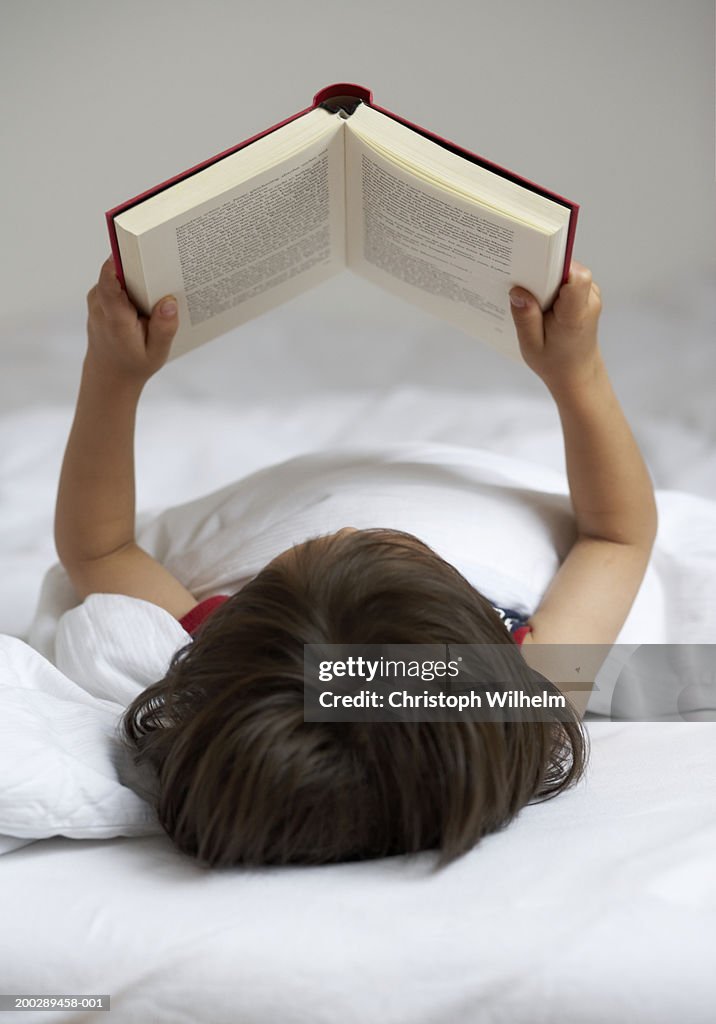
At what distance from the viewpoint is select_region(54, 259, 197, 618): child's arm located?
915mm

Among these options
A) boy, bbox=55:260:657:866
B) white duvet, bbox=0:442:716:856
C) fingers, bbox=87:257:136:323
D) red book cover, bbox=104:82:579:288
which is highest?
red book cover, bbox=104:82:579:288

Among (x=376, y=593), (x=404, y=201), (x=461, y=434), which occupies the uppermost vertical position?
(x=404, y=201)

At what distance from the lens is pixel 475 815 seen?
23.0 inches

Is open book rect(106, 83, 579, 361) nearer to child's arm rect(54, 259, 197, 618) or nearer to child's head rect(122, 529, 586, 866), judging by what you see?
child's arm rect(54, 259, 197, 618)

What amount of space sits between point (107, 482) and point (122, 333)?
0.50 feet

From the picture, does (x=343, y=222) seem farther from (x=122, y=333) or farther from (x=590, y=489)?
(x=590, y=489)

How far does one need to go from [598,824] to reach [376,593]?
17 cm

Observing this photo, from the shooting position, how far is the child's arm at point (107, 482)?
915 mm

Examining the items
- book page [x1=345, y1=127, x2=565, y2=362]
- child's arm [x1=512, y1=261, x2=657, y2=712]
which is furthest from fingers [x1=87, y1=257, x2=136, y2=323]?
child's arm [x1=512, y1=261, x2=657, y2=712]

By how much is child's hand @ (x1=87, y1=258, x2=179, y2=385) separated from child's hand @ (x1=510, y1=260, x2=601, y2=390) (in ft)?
0.85

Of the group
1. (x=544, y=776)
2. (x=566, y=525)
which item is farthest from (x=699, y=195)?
(x=544, y=776)

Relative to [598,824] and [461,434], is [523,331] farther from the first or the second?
[461,434]

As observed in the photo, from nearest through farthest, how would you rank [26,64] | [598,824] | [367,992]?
[367,992] < [598,824] < [26,64]

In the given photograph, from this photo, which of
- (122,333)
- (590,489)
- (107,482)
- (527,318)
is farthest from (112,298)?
(590,489)
